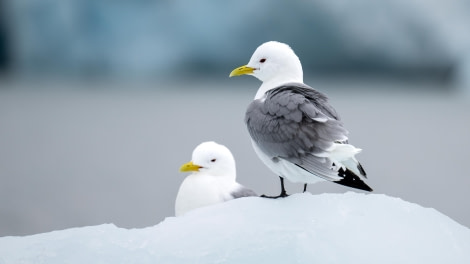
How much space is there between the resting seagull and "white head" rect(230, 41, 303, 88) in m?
0.51

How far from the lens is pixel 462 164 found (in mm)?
7492

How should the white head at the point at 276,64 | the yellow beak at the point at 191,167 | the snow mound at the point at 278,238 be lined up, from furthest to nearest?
the yellow beak at the point at 191,167
the white head at the point at 276,64
the snow mound at the point at 278,238

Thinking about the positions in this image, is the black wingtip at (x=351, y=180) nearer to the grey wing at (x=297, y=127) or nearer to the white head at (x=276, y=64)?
the grey wing at (x=297, y=127)

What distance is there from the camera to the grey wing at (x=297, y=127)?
2.15 metres

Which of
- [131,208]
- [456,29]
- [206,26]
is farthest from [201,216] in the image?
[206,26]

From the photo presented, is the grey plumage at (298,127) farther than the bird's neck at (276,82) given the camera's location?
No

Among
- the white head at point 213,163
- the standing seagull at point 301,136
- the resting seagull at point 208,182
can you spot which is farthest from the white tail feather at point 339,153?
the white head at point 213,163

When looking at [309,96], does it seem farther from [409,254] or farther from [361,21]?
[361,21]

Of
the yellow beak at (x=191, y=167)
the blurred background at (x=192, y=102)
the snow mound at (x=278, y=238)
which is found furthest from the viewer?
the blurred background at (x=192, y=102)

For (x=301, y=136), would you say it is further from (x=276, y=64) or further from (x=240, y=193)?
(x=240, y=193)

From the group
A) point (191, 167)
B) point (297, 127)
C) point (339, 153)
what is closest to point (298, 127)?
point (297, 127)

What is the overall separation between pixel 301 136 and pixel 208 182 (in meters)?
0.70

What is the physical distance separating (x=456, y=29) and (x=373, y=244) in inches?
337

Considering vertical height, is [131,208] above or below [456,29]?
below
